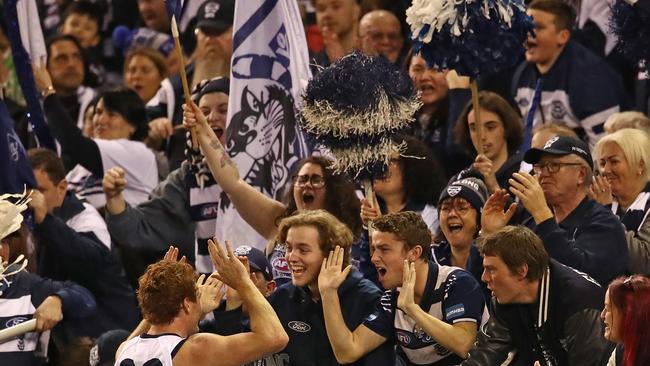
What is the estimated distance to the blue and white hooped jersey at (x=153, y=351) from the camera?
296 inches

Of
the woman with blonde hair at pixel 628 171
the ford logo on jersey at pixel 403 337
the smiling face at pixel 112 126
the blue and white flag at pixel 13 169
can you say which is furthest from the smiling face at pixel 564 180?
the smiling face at pixel 112 126

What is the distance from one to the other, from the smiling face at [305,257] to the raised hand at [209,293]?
0.43 meters

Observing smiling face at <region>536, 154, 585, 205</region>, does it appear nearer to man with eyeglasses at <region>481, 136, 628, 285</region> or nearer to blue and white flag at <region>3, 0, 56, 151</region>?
man with eyeglasses at <region>481, 136, 628, 285</region>

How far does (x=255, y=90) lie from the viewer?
10250 millimetres

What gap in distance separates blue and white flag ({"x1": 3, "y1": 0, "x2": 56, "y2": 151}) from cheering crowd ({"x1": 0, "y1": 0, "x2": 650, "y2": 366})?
6.7 inches

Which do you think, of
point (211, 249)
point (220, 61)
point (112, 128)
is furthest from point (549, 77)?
point (211, 249)

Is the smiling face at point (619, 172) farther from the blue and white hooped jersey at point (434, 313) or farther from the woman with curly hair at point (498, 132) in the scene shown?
the blue and white hooped jersey at point (434, 313)

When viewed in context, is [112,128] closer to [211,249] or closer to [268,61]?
[268,61]

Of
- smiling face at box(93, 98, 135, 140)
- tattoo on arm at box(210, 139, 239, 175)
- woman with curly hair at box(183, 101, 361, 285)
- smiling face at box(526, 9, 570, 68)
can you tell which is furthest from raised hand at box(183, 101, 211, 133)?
smiling face at box(526, 9, 570, 68)

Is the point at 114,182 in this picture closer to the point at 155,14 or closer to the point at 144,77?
the point at 144,77

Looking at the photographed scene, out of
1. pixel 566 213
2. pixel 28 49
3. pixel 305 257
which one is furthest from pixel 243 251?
pixel 28 49

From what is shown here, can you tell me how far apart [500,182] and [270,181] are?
1.49 meters

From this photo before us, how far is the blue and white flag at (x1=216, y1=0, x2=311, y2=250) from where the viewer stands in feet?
33.4

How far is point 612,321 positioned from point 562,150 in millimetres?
1669
